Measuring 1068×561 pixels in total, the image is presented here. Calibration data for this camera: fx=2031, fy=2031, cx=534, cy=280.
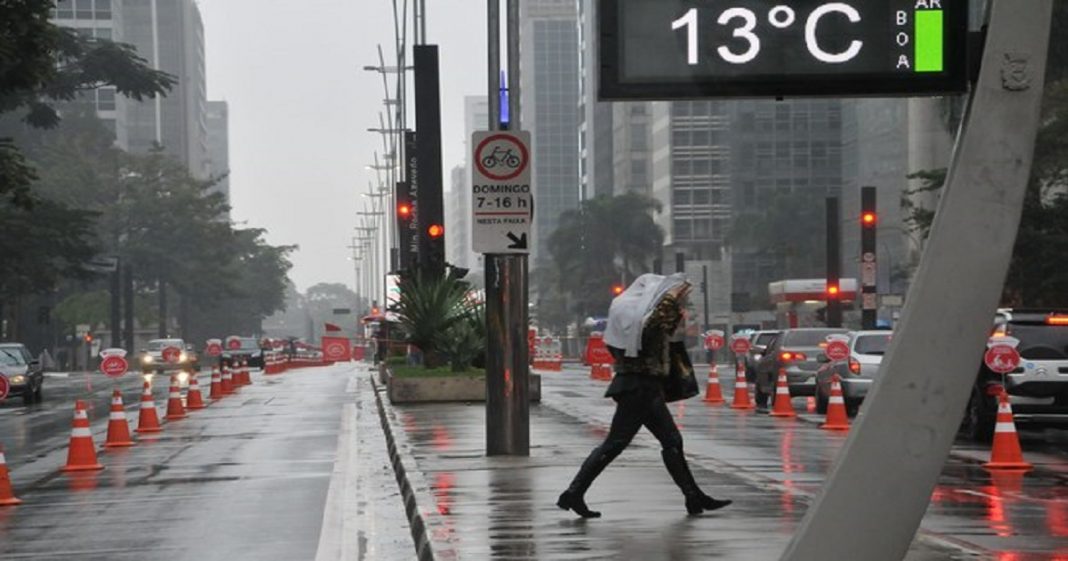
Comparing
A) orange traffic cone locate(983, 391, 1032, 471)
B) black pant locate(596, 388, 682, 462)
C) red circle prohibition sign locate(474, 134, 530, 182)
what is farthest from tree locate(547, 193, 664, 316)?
black pant locate(596, 388, 682, 462)

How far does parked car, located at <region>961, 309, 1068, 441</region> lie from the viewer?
24922mm

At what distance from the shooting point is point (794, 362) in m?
37.5

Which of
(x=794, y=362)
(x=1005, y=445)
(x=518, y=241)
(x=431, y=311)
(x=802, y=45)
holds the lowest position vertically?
(x=1005, y=445)

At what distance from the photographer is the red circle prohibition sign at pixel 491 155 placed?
19.8 metres

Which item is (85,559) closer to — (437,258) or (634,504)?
(634,504)

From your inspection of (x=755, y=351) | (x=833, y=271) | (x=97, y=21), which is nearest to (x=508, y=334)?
(x=755, y=351)

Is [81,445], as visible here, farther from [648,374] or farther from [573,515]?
[648,374]

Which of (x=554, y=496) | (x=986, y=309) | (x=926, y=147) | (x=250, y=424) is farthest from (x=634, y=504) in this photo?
(x=926, y=147)

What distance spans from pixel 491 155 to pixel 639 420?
6.31 m

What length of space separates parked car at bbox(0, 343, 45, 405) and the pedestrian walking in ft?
118

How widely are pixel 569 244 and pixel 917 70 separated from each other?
137 metres

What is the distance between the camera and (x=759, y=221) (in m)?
134

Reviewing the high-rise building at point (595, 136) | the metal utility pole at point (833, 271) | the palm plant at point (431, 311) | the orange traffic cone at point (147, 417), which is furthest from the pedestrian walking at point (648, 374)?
the high-rise building at point (595, 136)

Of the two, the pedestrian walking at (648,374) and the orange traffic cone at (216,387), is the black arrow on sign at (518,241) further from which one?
the orange traffic cone at (216,387)
